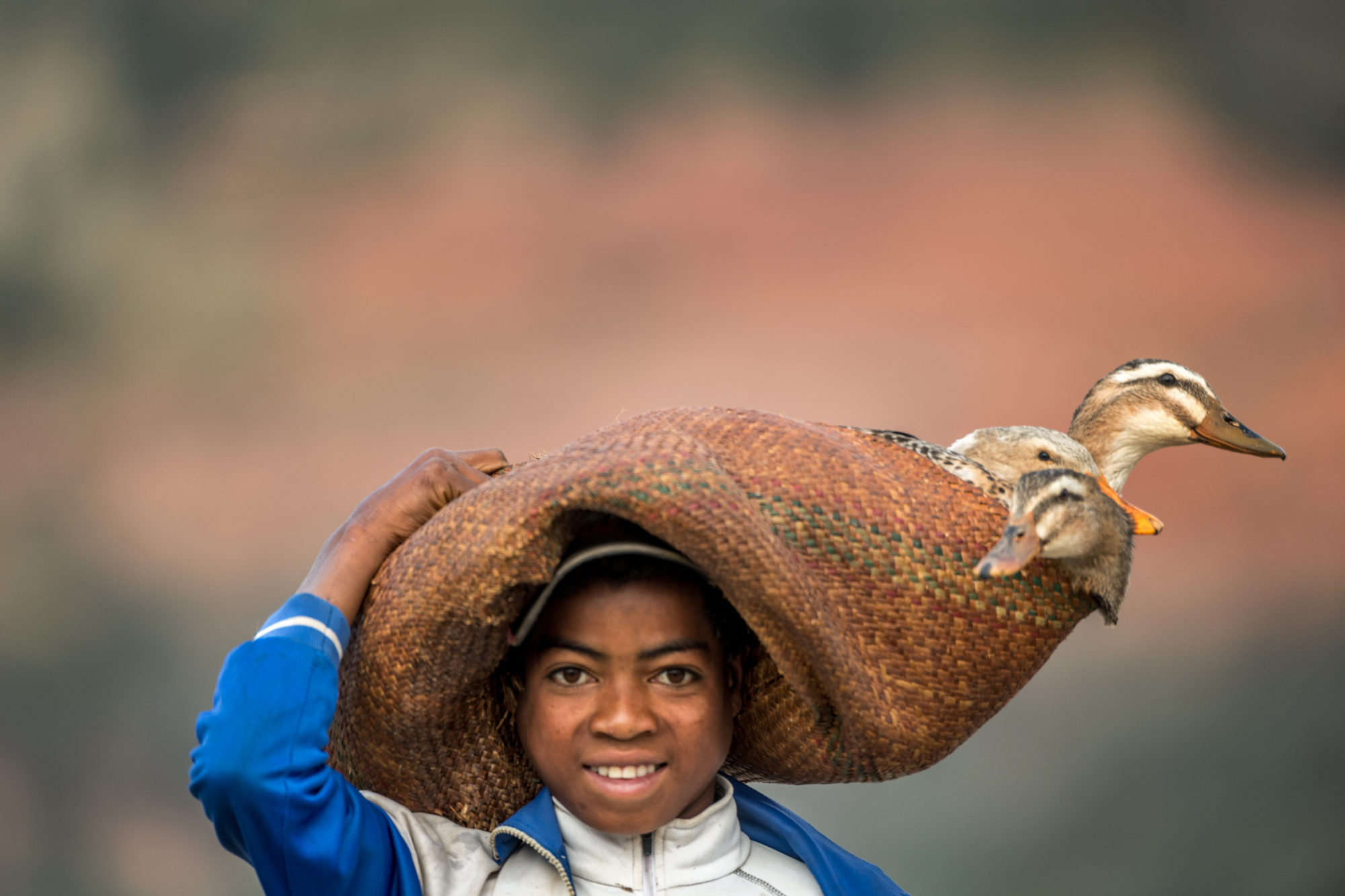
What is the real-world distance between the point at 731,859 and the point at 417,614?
1.20ft

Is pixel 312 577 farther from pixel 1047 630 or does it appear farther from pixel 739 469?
pixel 1047 630

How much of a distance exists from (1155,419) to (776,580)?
0.47 metres

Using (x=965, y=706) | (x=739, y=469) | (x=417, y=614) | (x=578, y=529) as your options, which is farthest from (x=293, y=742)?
(x=965, y=706)

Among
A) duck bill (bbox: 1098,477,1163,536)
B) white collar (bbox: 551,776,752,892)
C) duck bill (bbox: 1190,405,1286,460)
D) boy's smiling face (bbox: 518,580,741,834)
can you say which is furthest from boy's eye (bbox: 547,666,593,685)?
duck bill (bbox: 1190,405,1286,460)

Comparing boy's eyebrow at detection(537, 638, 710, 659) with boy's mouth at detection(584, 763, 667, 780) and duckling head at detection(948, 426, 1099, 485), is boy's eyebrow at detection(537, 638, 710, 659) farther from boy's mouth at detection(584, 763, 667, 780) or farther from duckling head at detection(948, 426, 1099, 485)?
duckling head at detection(948, 426, 1099, 485)

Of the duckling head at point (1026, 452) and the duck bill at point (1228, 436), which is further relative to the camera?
the duck bill at point (1228, 436)

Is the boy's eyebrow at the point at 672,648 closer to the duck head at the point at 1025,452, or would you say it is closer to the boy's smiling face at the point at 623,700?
the boy's smiling face at the point at 623,700

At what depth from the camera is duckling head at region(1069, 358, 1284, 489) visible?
1.17 meters

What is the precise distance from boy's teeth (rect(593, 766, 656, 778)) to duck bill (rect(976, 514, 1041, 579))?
13.0 inches

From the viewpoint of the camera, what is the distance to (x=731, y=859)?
1103 mm

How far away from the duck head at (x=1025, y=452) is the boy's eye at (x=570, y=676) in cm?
35

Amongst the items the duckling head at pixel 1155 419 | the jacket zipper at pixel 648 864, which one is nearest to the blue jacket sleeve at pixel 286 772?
the jacket zipper at pixel 648 864

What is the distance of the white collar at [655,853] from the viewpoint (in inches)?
41.9

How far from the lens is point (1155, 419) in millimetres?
1178
